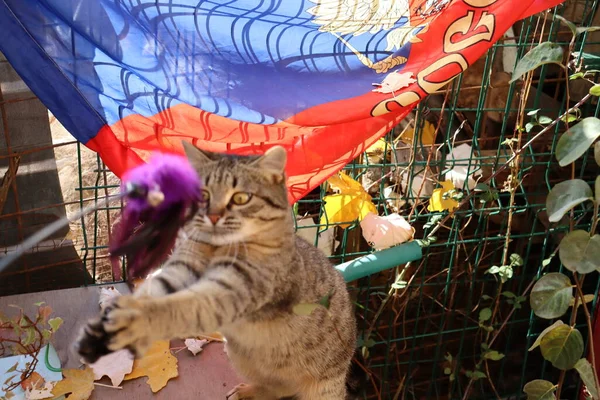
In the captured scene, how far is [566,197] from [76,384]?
4.33ft

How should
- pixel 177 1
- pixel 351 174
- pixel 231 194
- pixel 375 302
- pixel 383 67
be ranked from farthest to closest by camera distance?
pixel 375 302 < pixel 351 174 < pixel 383 67 < pixel 177 1 < pixel 231 194

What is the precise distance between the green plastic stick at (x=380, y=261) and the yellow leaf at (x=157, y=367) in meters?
0.54

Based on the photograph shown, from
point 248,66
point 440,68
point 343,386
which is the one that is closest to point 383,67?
point 440,68

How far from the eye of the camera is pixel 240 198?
124 centimetres

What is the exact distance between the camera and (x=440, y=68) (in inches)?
61.8

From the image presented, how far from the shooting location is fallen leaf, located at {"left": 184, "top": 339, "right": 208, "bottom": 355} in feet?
6.07

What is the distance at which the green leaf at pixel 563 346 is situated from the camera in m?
1.67

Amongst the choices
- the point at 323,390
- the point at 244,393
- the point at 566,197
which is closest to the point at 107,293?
→ the point at 244,393

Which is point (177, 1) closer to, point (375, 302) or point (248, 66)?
point (248, 66)

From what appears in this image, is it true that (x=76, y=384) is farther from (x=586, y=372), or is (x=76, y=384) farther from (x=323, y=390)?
(x=586, y=372)

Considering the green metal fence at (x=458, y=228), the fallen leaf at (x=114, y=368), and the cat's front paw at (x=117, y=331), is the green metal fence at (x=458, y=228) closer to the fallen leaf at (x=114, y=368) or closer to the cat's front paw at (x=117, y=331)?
the fallen leaf at (x=114, y=368)

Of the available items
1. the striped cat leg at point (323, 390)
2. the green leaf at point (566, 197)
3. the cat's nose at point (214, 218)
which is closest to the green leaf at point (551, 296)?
the green leaf at point (566, 197)

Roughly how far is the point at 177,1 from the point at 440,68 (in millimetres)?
654

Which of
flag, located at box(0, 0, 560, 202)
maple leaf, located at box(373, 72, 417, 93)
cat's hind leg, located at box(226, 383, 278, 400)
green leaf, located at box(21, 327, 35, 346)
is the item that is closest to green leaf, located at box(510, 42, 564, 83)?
flag, located at box(0, 0, 560, 202)
